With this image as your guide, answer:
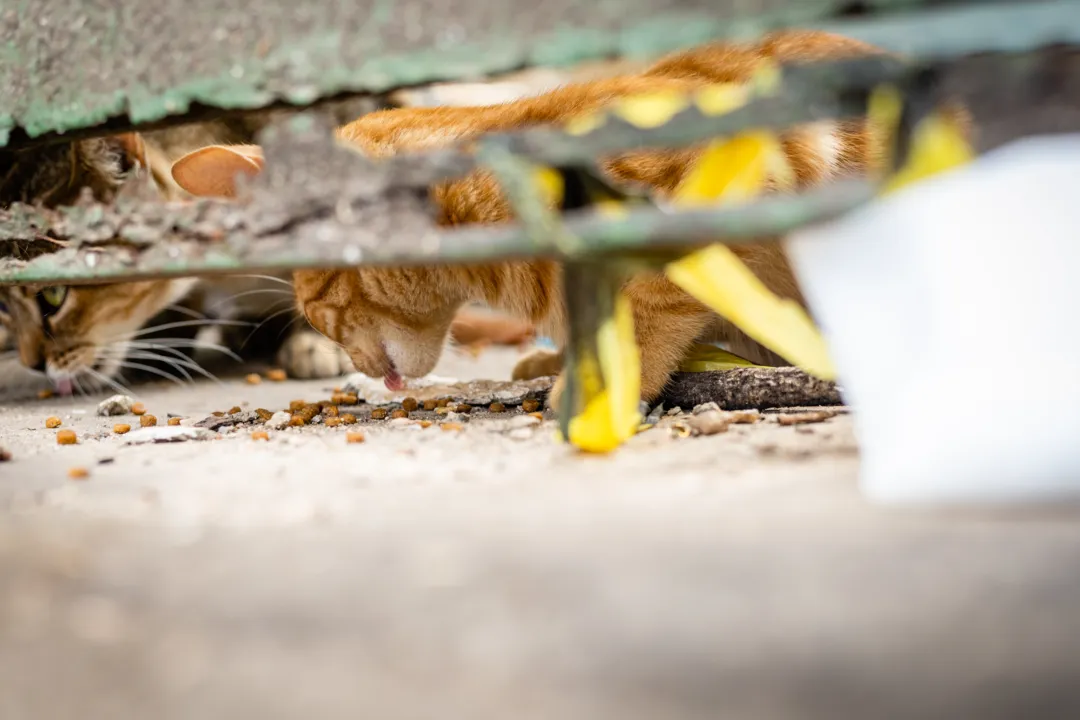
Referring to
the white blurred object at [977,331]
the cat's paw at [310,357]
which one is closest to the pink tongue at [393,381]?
the cat's paw at [310,357]

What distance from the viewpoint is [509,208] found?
4.74ft

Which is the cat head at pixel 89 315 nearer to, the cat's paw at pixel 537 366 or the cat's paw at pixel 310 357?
the cat's paw at pixel 310 357

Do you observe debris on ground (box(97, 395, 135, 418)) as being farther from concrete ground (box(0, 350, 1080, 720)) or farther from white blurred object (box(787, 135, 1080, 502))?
white blurred object (box(787, 135, 1080, 502))

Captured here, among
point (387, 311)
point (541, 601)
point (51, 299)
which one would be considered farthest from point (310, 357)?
point (541, 601)

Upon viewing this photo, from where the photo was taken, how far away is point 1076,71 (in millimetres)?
807

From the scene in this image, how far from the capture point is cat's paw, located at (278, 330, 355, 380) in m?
2.73

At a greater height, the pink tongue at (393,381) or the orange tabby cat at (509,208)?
the orange tabby cat at (509,208)

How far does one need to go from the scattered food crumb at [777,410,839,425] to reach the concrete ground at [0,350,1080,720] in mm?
254

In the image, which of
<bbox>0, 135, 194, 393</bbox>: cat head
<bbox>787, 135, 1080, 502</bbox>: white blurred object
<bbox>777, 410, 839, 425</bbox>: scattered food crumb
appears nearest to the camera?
<bbox>787, 135, 1080, 502</bbox>: white blurred object

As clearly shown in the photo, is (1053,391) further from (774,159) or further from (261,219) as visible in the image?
(261,219)

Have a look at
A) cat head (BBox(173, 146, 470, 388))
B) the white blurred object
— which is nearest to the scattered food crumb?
the white blurred object

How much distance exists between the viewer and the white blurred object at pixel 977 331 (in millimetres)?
744

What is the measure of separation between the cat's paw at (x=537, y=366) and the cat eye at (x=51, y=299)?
1321mm

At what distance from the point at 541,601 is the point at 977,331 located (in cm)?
50
